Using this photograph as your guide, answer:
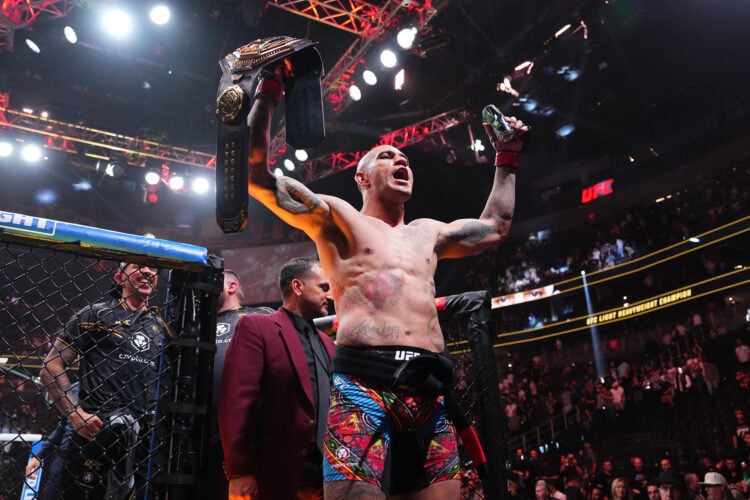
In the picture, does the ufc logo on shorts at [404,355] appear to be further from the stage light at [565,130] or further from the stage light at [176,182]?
the stage light at [565,130]

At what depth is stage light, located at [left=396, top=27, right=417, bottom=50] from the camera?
9.05 m

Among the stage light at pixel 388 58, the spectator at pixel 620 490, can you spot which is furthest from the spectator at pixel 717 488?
the stage light at pixel 388 58

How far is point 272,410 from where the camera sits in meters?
2.12

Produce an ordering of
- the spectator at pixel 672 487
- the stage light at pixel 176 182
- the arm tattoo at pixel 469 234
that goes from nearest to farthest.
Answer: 1. the arm tattoo at pixel 469 234
2. the spectator at pixel 672 487
3. the stage light at pixel 176 182

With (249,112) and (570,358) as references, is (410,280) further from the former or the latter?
(570,358)

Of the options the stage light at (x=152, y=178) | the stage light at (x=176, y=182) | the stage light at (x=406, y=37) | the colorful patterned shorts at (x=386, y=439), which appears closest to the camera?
the colorful patterned shorts at (x=386, y=439)

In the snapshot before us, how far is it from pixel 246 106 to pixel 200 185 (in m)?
12.6

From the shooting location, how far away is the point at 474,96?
11328 millimetres

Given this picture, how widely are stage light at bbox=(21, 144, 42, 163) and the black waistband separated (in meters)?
12.7

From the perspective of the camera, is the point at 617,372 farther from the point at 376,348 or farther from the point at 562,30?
the point at 376,348

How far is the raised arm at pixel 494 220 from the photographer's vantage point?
235 cm

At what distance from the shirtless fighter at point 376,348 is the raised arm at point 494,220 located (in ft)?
0.47

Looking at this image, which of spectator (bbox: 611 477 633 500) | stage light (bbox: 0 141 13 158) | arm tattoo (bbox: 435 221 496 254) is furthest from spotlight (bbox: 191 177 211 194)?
arm tattoo (bbox: 435 221 496 254)

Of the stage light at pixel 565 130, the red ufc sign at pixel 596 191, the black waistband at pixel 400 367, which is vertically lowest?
the black waistband at pixel 400 367
